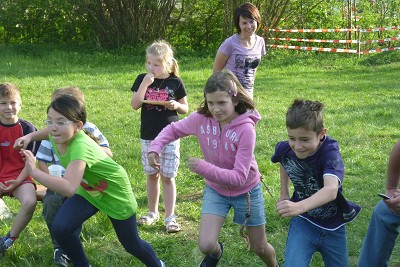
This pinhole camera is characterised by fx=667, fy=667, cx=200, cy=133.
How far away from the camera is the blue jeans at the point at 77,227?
4.39 meters

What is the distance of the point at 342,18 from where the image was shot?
72.7 feet

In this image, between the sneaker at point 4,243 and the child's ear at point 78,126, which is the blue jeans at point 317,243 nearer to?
the child's ear at point 78,126

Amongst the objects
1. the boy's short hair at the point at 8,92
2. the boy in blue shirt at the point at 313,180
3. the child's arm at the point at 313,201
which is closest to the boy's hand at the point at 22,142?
the boy's short hair at the point at 8,92

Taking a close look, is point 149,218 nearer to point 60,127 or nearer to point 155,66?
point 155,66

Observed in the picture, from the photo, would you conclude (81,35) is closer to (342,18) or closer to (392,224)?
(342,18)

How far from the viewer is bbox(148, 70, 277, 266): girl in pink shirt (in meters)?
4.34

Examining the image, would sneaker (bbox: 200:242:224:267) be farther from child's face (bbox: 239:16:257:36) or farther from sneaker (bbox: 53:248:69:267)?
child's face (bbox: 239:16:257:36)

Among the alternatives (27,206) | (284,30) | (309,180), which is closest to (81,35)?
(284,30)

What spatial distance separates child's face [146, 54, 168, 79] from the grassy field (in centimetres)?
132

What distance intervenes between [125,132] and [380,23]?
14.8 metres

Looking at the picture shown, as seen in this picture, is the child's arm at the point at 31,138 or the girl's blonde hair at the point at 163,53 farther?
the girl's blonde hair at the point at 163,53

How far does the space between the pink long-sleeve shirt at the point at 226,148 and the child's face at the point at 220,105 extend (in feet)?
0.28

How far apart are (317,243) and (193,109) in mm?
7678

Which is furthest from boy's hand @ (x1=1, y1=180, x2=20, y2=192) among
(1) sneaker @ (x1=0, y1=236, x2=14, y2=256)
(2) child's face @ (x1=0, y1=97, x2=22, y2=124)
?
(2) child's face @ (x1=0, y1=97, x2=22, y2=124)
